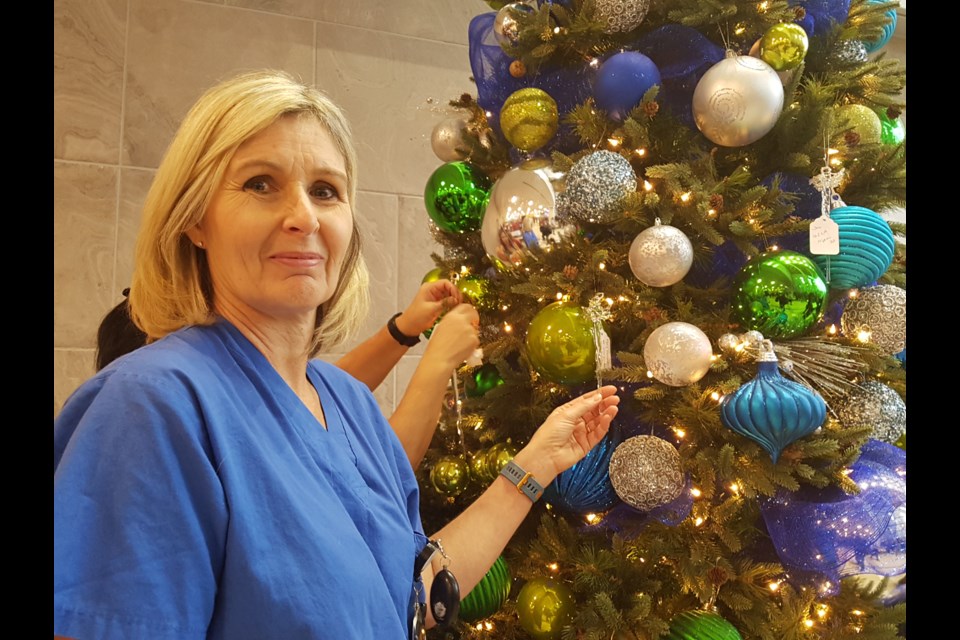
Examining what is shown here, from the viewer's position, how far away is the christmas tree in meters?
1.45

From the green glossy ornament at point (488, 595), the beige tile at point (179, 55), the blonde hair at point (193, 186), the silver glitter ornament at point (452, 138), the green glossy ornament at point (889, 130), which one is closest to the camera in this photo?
the blonde hair at point (193, 186)

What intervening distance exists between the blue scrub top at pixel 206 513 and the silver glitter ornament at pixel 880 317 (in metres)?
0.99

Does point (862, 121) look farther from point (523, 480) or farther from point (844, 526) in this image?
point (523, 480)

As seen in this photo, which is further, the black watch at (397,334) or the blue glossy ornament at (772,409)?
the black watch at (397,334)

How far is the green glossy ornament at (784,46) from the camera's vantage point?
5.13 ft

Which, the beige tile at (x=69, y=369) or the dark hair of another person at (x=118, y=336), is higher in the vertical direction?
the dark hair of another person at (x=118, y=336)

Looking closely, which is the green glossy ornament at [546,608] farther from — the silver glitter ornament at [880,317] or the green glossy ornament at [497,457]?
the silver glitter ornament at [880,317]

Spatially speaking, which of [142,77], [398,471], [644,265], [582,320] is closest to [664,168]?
[644,265]

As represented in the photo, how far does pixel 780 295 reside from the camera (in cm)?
145

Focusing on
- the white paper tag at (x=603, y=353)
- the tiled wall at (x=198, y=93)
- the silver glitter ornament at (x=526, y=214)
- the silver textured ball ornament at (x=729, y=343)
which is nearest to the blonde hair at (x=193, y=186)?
the silver glitter ornament at (x=526, y=214)

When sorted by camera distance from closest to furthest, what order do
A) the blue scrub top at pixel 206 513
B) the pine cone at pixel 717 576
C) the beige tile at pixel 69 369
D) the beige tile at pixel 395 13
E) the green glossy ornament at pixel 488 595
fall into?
the blue scrub top at pixel 206 513
the pine cone at pixel 717 576
the green glossy ornament at pixel 488 595
the beige tile at pixel 69 369
the beige tile at pixel 395 13

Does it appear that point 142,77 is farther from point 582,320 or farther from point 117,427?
point 117,427

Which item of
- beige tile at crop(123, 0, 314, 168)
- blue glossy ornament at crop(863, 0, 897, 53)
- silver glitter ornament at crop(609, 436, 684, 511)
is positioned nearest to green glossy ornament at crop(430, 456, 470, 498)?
silver glitter ornament at crop(609, 436, 684, 511)
